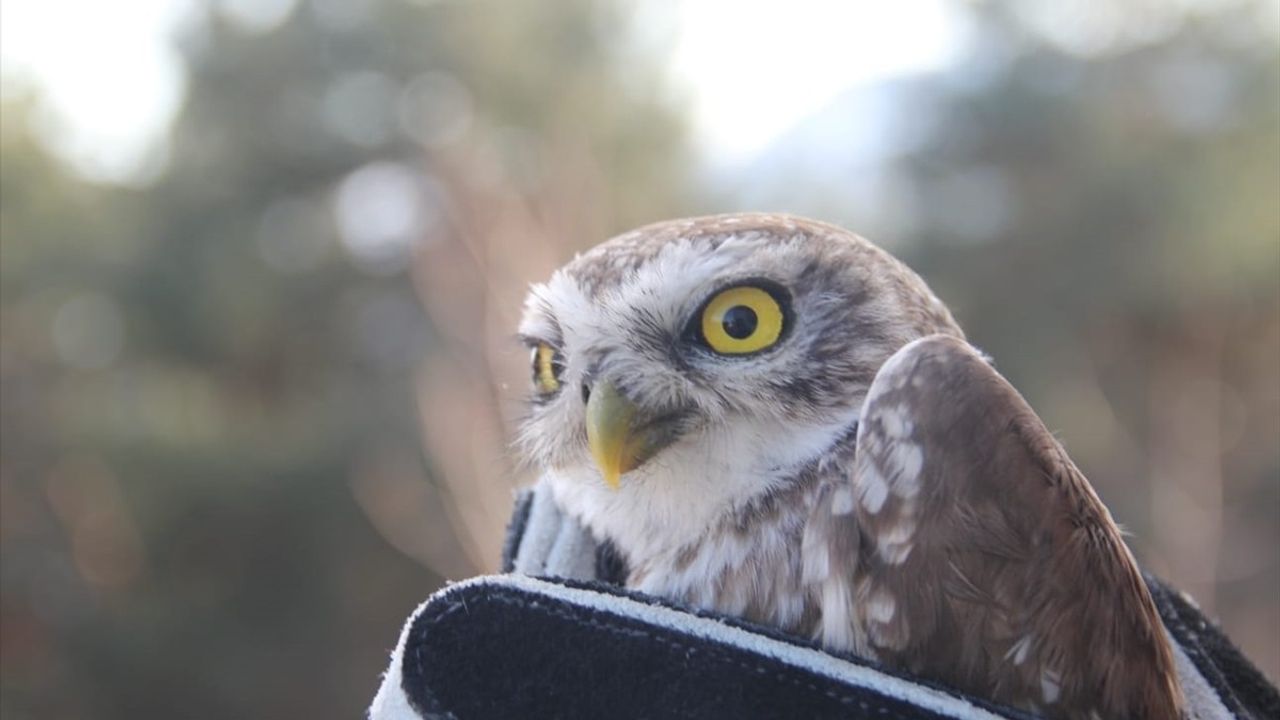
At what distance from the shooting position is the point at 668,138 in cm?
1112

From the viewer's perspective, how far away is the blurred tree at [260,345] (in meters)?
10.2

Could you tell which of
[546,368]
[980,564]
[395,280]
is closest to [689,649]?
[980,564]

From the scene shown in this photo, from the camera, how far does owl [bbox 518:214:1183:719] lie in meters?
1.57

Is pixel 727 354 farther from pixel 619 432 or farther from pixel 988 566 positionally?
pixel 988 566

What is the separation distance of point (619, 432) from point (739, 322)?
1.12ft

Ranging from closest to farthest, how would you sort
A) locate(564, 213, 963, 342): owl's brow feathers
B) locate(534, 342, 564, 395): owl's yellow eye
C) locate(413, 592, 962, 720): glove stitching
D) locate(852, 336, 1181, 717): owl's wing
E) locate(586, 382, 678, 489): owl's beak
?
locate(413, 592, 962, 720): glove stitching < locate(852, 336, 1181, 717): owl's wing < locate(586, 382, 678, 489): owl's beak < locate(564, 213, 963, 342): owl's brow feathers < locate(534, 342, 564, 395): owl's yellow eye

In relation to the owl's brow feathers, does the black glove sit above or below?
below

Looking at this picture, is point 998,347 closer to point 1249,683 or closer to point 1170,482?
point 1170,482

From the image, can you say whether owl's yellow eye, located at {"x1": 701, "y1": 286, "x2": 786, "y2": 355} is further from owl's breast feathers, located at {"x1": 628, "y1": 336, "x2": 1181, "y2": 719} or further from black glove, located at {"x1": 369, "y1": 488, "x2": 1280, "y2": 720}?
black glove, located at {"x1": 369, "y1": 488, "x2": 1280, "y2": 720}

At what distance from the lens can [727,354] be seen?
201cm

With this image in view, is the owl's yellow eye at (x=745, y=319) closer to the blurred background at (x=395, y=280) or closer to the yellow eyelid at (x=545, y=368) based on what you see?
the yellow eyelid at (x=545, y=368)

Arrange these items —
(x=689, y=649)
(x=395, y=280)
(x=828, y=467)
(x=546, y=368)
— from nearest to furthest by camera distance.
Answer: (x=689, y=649), (x=828, y=467), (x=546, y=368), (x=395, y=280)

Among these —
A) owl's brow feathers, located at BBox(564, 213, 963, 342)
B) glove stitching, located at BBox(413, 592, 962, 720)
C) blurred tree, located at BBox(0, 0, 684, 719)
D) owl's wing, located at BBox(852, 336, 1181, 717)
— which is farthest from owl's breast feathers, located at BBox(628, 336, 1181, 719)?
blurred tree, located at BBox(0, 0, 684, 719)

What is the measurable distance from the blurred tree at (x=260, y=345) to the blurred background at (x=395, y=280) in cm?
4
